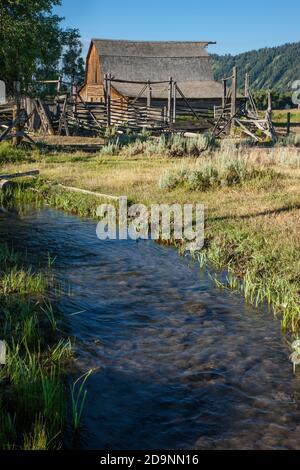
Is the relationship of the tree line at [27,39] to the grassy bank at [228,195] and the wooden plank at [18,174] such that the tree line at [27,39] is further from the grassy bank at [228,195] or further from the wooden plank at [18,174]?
the wooden plank at [18,174]

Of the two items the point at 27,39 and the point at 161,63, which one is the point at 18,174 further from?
the point at 161,63

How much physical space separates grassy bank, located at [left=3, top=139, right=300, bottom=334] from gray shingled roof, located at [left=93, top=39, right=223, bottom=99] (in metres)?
23.7

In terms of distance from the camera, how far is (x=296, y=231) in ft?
29.3

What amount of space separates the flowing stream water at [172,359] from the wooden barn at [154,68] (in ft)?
116

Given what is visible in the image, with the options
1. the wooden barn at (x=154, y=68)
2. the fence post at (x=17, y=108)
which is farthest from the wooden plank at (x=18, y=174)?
the wooden barn at (x=154, y=68)

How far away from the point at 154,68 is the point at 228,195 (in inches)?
1391

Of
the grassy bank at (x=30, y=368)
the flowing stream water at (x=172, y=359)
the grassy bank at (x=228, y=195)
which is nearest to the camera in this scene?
the grassy bank at (x=30, y=368)

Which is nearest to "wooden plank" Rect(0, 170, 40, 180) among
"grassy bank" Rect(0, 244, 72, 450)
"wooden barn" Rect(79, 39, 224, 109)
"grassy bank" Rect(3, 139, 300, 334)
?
"grassy bank" Rect(3, 139, 300, 334)

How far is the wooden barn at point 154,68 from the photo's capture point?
139 ft

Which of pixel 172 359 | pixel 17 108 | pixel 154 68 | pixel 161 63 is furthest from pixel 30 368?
pixel 161 63

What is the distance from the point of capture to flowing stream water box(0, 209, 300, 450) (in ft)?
13.4

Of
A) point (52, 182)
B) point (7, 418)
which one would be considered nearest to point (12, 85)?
point (52, 182)

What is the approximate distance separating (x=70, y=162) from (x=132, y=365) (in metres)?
14.6
